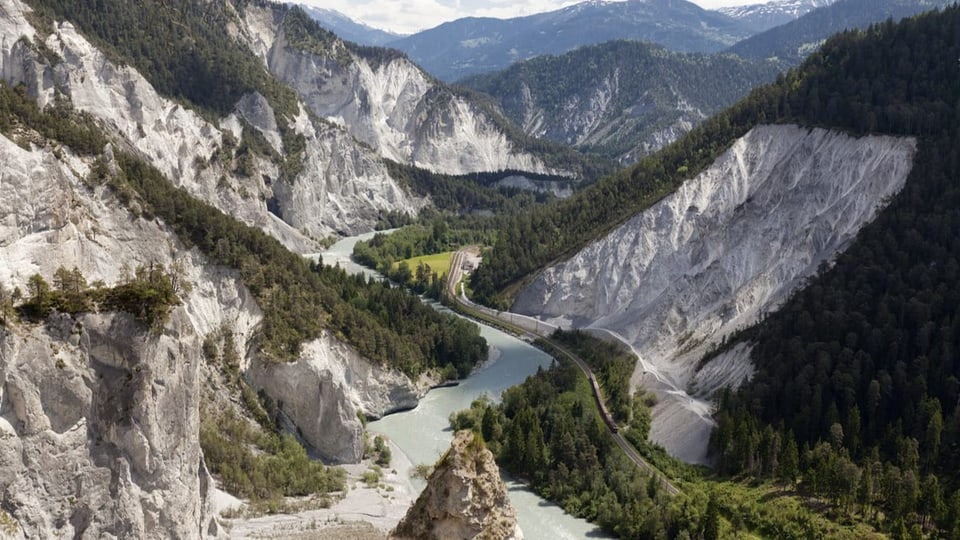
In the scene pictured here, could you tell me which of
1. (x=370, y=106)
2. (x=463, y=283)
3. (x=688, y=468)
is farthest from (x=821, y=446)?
(x=370, y=106)

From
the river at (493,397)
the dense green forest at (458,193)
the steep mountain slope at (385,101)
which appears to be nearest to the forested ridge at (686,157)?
the river at (493,397)

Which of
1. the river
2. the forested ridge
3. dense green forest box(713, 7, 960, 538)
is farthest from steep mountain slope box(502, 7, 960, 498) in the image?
the river

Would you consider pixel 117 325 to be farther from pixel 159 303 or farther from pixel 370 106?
pixel 370 106

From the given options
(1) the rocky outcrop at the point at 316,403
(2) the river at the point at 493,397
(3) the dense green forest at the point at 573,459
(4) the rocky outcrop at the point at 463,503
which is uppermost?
(4) the rocky outcrop at the point at 463,503

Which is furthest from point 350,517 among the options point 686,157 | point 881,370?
point 686,157

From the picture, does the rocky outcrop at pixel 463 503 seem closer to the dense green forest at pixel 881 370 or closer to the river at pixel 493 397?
the river at pixel 493 397

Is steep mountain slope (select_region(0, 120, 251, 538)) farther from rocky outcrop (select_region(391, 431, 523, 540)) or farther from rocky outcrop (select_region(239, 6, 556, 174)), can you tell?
rocky outcrop (select_region(239, 6, 556, 174))
